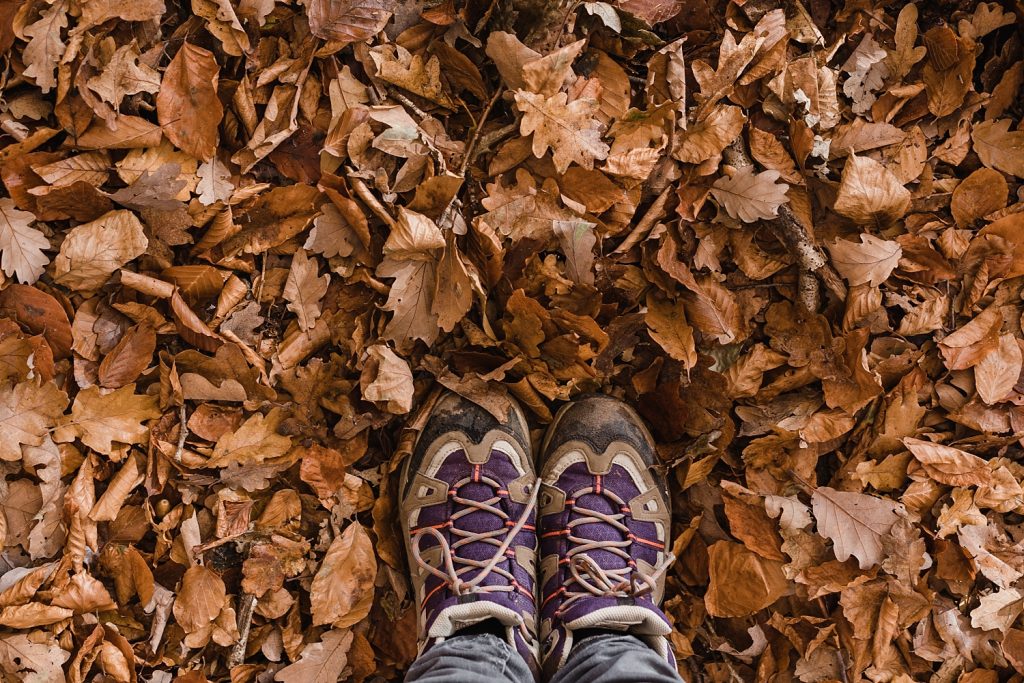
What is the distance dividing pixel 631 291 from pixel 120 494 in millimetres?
1224

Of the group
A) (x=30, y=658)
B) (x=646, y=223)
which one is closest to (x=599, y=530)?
(x=646, y=223)

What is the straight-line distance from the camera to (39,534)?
1.50 metres

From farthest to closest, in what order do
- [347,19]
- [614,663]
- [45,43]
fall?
1. [347,19]
2. [45,43]
3. [614,663]

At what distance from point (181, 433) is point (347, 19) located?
0.98m

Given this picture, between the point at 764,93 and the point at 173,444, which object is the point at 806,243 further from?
the point at 173,444

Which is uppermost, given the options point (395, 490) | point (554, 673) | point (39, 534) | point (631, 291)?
point (631, 291)

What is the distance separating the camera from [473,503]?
171 centimetres

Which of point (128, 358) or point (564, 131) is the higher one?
point (564, 131)

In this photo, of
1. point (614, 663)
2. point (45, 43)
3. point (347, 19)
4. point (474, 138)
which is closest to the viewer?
point (614, 663)

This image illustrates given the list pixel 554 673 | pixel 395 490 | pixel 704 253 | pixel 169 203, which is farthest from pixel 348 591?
pixel 704 253

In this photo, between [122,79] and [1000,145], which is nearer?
[122,79]

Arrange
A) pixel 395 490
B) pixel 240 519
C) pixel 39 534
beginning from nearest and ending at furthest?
pixel 39 534
pixel 240 519
pixel 395 490

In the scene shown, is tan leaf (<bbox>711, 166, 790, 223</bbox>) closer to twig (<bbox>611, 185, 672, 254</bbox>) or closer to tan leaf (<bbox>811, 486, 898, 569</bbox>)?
twig (<bbox>611, 185, 672, 254</bbox>)

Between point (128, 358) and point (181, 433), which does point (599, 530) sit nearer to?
point (181, 433)
